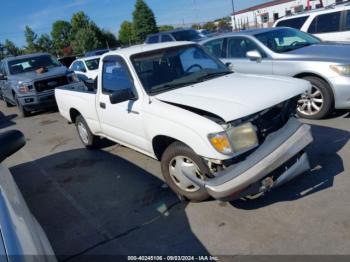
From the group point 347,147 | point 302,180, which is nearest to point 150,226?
point 302,180

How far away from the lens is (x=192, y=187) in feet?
12.9

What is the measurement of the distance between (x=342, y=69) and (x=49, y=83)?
839 cm

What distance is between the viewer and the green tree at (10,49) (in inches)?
2821

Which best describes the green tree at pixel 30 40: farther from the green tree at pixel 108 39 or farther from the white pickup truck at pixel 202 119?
the white pickup truck at pixel 202 119

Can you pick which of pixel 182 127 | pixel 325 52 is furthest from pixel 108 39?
pixel 182 127

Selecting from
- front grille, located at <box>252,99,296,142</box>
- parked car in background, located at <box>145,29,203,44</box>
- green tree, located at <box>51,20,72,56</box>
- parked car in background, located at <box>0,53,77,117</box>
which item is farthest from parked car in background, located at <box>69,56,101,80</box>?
green tree, located at <box>51,20,72,56</box>

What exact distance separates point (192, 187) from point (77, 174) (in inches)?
92.2

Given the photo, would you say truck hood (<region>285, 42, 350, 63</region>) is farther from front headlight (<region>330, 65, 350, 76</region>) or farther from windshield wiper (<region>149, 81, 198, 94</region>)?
windshield wiper (<region>149, 81, 198, 94</region>)

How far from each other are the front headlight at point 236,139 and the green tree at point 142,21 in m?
77.5

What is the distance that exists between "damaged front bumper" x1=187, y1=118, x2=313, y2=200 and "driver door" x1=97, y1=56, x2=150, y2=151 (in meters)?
1.13

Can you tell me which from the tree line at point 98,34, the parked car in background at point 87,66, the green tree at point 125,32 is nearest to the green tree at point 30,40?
the tree line at point 98,34

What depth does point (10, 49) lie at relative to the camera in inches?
2869

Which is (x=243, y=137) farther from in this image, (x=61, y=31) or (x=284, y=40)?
(x=61, y=31)

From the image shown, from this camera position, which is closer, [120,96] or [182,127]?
[182,127]
